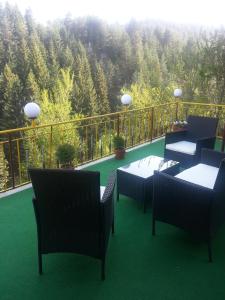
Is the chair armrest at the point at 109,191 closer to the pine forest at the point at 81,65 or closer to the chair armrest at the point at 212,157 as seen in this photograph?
the chair armrest at the point at 212,157

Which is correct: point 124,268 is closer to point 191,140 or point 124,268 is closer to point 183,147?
point 183,147

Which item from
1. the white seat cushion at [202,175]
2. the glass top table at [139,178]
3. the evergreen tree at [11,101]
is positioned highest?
the white seat cushion at [202,175]

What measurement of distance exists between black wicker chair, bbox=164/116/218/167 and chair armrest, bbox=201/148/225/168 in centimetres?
75

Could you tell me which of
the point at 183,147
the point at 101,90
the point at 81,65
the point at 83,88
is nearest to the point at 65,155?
the point at 183,147

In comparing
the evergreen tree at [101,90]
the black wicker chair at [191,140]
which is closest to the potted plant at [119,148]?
the black wicker chair at [191,140]

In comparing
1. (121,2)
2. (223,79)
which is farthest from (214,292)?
(121,2)

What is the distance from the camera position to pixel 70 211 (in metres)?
2.05

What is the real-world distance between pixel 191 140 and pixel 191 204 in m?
2.61

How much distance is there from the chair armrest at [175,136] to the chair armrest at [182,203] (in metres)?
2.12

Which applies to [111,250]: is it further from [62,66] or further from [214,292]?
[62,66]

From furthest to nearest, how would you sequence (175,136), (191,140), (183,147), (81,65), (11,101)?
1. (81,65)
2. (11,101)
3. (191,140)
4. (175,136)
5. (183,147)

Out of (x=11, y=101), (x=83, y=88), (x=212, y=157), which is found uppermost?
(x=212, y=157)

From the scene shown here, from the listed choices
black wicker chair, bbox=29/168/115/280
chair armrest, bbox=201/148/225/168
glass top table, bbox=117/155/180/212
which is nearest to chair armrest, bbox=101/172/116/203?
black wicker chair, bbox=29/168/115/280

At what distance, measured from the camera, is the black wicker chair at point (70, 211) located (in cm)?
190
